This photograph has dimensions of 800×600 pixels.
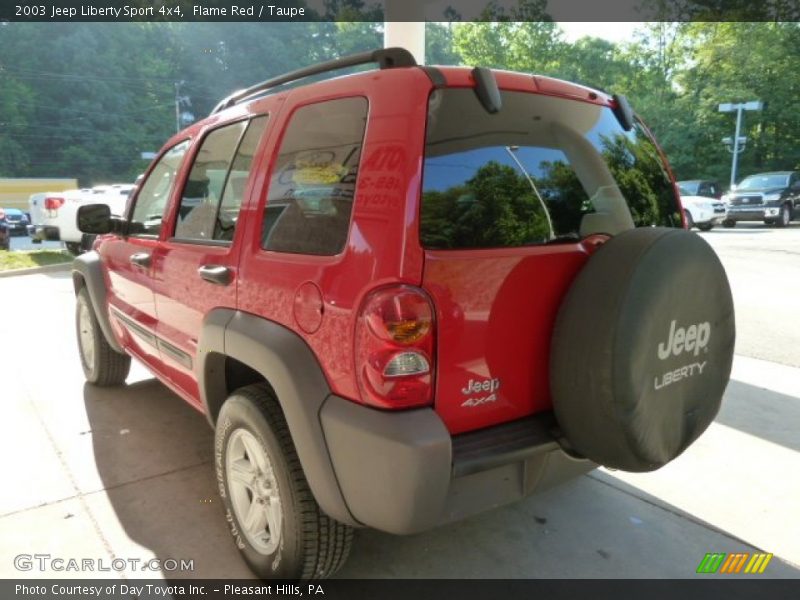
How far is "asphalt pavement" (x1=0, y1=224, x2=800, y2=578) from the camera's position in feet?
7.94

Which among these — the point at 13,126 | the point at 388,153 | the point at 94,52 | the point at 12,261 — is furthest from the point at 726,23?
the point at 13,126

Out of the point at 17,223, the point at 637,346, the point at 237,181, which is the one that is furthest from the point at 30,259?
the point at 17,223

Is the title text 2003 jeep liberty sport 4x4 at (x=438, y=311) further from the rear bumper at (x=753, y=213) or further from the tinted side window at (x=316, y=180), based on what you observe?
the rear bumper at (x=753, y=213)

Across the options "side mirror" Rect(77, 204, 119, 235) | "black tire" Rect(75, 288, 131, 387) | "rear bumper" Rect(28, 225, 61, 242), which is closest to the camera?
"side mirror" Rect(77, 204, 119, 235)

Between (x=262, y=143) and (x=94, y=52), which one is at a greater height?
(x=94, y=52)

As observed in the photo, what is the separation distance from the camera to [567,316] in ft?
6.46

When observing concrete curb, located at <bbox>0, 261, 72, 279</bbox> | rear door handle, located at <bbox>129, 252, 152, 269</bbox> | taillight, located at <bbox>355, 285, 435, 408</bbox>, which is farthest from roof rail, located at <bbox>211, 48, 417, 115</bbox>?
concrete curb, located at <bbox>0, 261, 72, 279</bbox>

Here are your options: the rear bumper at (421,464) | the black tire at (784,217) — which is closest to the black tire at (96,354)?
the rear bumper at (421,464)

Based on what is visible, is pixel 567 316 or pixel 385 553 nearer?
pixel 567 316

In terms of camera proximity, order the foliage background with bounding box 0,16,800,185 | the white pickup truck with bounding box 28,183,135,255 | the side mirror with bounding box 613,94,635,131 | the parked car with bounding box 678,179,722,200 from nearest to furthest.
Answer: the side mirror with bounding box 613,94,635,131 → the white pickup truck with bounding box 28,183,135,255 → the parked car with bounding box 678,179,722,200 → the foliage background with bounding box 0,16,800,185

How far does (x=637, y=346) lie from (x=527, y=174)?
0.70m

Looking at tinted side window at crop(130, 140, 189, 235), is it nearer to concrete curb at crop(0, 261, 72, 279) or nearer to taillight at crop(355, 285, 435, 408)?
taillight at crop(355, 285, 435, 408)

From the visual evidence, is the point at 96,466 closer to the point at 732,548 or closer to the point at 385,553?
the point at 385,553

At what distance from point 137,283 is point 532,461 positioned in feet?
8.16
